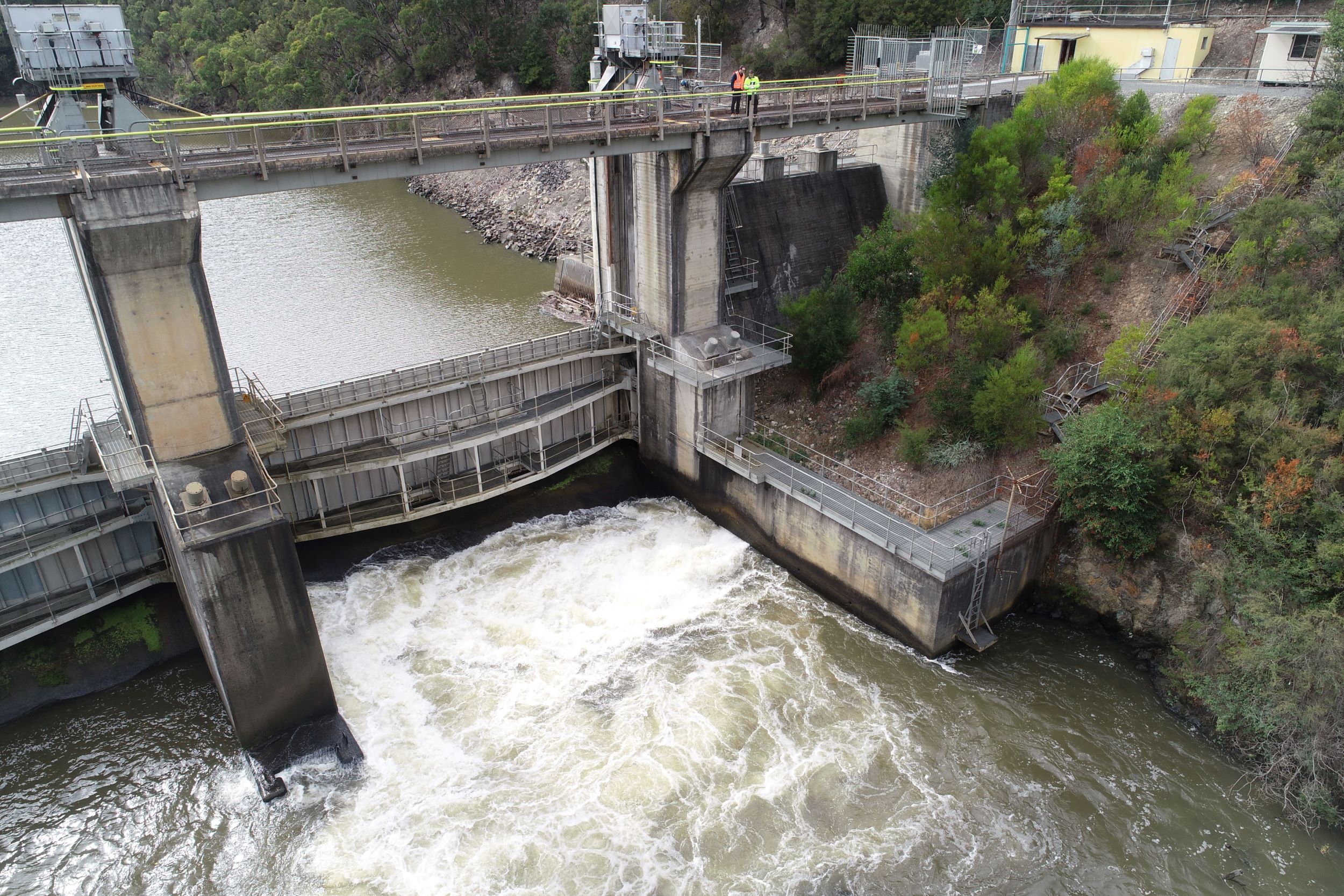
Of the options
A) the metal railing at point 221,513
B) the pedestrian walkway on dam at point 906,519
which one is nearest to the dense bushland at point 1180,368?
the pedestrian walkway on dam at point 906,519

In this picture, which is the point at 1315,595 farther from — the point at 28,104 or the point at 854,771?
the point at 28,104

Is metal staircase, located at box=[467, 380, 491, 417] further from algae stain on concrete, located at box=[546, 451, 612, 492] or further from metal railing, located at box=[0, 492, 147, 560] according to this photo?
metal railing, located at box=[0, 492, 147, 560]

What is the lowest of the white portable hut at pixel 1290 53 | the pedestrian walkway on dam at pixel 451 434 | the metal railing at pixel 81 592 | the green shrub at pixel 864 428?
the metal railing at pixel 81 592

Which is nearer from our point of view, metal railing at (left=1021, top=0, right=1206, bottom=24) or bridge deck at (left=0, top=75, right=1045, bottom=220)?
bridge deck at (left=0, top=75, right=1045, bottom=220)

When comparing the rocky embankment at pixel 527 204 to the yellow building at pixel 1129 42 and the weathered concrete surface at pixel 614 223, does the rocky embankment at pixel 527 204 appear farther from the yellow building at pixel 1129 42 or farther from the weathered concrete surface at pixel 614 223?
the yellow building at pixel 1129 42

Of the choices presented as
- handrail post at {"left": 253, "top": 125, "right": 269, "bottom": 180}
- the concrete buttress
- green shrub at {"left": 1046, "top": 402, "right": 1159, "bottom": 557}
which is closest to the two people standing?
green shrub at {"left": 1046, "top": 402, "right": 1159, "bottom": 557}

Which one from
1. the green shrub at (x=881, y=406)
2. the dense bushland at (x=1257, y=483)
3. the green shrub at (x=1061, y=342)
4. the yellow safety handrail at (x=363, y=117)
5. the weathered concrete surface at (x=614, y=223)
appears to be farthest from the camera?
the weathered concrete surface at (x=614, y=223)

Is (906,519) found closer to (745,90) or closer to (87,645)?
(745,90)
